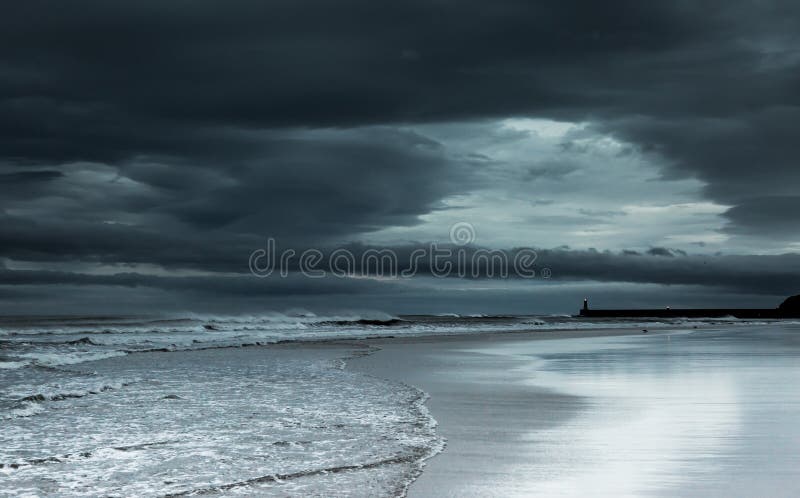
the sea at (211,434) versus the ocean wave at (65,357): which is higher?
the sea at (211,434)

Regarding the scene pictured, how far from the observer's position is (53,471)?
8.09m

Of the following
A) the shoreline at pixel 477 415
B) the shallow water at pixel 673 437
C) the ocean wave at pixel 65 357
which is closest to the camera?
the shallow water at pixel 673 437

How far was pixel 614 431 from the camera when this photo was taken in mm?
10164

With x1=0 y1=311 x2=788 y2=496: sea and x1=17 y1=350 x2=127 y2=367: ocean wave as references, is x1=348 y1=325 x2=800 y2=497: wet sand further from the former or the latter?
x1=17 y1=350 x2=127 y2=367: ocean wave

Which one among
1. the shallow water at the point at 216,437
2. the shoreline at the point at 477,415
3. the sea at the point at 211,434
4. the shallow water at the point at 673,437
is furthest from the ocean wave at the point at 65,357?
the shallow water at the point at 673,437

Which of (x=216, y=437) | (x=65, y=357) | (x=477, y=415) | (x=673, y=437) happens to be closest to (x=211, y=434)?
(x=216, y=437)

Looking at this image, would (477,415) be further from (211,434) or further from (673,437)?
(211,434)

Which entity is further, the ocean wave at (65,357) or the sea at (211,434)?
the ocean wave at (65,357)

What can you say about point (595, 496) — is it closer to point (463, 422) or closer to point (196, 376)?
point (463, 422)

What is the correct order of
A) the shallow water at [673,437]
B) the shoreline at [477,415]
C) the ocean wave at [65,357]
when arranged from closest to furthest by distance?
the shallow water at [673,437]
the shoreline at [477,415]
the ocean wave at [65,357]

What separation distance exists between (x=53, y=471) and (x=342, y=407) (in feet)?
A: 18.6

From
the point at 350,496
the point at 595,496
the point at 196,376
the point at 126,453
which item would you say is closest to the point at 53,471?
the point at 126,453

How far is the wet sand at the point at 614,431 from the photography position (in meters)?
7.19

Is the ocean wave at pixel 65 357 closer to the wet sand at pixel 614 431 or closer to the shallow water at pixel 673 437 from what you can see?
the wet sand at pixel 614 431
